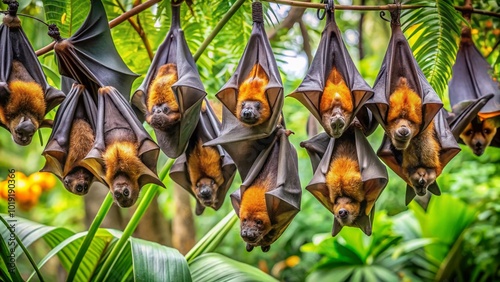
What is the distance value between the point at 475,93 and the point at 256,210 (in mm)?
1231

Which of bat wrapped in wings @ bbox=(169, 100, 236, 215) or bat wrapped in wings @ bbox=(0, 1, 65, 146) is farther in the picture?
bat wrapped in wings @ bbox=(169, 100, 236, 215)

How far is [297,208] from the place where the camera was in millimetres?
A: 1889

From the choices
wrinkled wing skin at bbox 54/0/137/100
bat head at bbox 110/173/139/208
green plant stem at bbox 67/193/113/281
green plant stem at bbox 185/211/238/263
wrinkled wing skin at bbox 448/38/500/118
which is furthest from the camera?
green plant stem at bbox 185/211/238/263

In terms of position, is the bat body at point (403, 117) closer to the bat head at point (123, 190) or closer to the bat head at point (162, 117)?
the bat head at point (162, 117)

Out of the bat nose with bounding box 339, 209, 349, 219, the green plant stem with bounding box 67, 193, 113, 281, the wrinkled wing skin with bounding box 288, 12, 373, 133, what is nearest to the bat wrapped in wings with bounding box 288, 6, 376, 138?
the wrinkled wing skin with bounding box 288, 12, 373, 133

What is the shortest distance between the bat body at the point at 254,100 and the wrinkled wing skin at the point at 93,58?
0.48 metres

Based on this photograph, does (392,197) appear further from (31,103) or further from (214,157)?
(31,103)

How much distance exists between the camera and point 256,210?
1.84 m

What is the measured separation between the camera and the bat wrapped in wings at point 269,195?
182 centimetres

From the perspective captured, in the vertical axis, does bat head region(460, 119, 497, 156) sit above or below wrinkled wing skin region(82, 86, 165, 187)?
below

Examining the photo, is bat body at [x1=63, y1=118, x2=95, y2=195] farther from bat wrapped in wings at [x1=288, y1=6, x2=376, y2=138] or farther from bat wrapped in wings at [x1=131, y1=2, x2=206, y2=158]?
bat wrapped in wings at [x1=288, y1=6, x2=376, y2=138]

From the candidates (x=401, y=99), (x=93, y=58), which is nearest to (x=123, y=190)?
(x=93, y=58)

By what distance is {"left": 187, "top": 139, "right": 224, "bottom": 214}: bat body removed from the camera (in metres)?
2.08

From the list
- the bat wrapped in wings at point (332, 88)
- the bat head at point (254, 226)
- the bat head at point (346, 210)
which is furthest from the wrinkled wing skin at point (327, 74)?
the bat head at point (254, 226)
